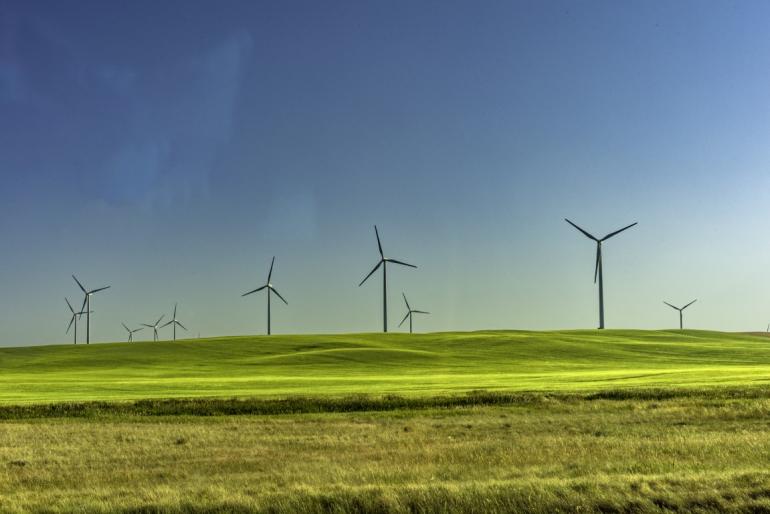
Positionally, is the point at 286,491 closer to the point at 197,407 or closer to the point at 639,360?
the point at 197,407

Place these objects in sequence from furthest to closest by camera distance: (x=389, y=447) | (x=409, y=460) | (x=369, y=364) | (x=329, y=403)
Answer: (x=369, y=364)
(x=329, y=403)
(x=389, y=447)
(x=409, y=460)

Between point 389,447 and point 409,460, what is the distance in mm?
2780

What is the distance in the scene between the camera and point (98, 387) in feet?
162

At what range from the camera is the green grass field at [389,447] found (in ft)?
42.6

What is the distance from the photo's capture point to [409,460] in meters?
18.3

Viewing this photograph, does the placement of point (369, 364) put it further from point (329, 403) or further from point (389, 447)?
point (389, 447)

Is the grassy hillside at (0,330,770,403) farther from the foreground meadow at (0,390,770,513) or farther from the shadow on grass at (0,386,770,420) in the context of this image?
the foreground meadow at (0,390,770,513)

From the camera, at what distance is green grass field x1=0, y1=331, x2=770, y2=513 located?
12992 mm

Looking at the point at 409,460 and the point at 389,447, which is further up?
the point at 409,460

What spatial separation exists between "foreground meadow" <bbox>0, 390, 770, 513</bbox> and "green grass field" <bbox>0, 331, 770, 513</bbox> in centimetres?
5

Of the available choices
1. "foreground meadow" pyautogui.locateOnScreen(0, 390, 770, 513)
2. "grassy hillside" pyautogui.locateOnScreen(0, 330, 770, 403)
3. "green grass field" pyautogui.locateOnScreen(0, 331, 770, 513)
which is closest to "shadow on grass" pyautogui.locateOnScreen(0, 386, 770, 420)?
"green grass field" pyautogui.locateOnScreen(0, 331, 770, 513)

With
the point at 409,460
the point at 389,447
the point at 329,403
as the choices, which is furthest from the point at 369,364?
the point at 409,460

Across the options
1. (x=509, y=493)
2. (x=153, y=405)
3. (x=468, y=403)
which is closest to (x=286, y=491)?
(x=509, y=493)

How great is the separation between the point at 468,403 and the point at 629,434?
12423mm
